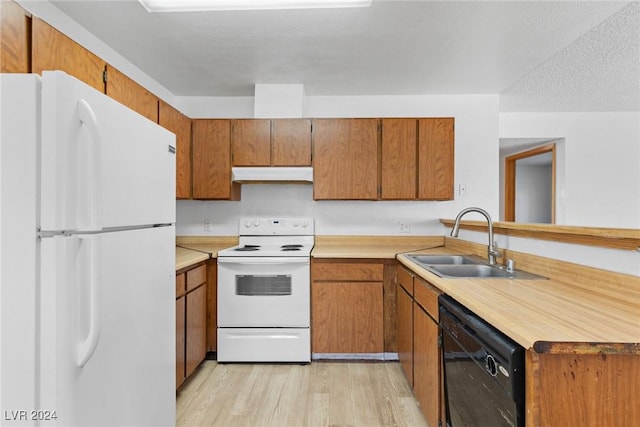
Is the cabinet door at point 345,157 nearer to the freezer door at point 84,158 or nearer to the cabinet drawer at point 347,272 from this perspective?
the cabinet drawer at point 347,272

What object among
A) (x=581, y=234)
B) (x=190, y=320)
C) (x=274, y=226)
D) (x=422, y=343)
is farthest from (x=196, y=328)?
(x=581, y=234)

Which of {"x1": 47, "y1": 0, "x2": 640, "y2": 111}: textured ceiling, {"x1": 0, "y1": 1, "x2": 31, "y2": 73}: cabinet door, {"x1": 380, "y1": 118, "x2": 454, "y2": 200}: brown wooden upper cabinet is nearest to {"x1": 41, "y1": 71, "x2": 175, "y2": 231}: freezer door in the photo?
{"x1": 0, "y1": 1, "x2": 31, "y2": 73}: cabinet door

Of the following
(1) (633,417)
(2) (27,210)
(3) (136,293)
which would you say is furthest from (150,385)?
(1) (633,417)

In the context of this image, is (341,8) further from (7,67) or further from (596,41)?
(596,41)

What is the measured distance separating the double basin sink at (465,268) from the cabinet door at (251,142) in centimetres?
153

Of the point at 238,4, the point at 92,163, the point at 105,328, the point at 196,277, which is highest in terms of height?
the point at 238,4

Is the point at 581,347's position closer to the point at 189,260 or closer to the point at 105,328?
the point at 105,328

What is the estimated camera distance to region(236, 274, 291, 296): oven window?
102 inches

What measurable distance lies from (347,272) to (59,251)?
197cm

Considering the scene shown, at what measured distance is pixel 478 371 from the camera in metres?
1.13

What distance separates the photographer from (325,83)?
292cm

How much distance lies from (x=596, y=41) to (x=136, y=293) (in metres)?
3.20

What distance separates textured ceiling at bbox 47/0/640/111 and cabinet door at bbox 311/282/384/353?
1.81 metres

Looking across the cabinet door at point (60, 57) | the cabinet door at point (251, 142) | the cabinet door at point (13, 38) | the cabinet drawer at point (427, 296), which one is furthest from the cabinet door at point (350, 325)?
the cabinet door at point (13, 38)
